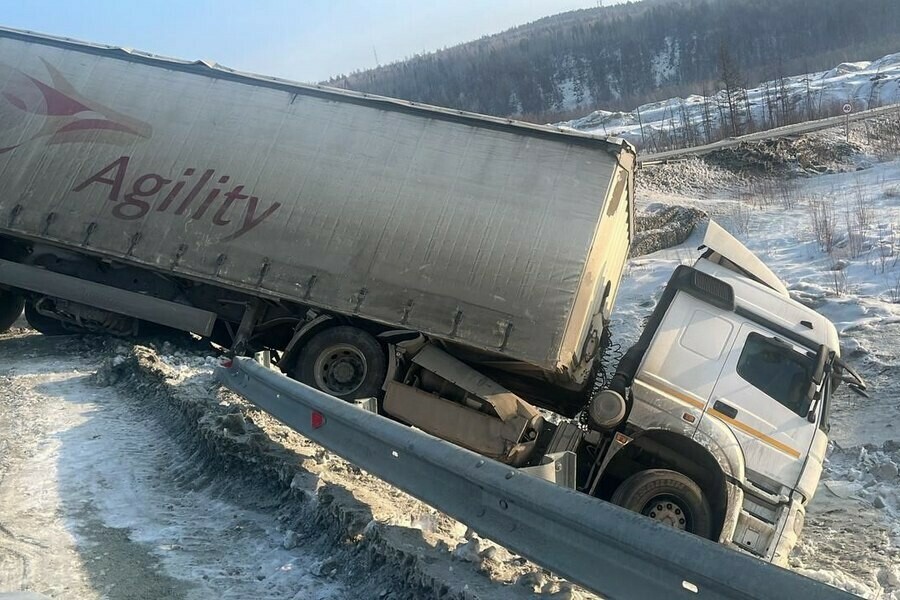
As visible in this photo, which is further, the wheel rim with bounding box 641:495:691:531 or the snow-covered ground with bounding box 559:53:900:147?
the snow-covered ground with bounding box 559:53:900:147

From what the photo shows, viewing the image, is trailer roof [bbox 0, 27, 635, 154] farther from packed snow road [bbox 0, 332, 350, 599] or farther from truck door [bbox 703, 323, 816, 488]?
packed snow road [bbox 0, 332, 350, 599]

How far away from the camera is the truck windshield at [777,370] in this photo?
7020 millimetres

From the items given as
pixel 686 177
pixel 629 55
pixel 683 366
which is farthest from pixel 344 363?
pixel 629 55

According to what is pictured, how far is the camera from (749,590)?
2764 mm

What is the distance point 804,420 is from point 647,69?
Result: 10883 cm

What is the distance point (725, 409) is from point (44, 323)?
9.11 m

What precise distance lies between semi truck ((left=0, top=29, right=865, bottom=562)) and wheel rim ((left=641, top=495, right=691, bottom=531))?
0.02 m

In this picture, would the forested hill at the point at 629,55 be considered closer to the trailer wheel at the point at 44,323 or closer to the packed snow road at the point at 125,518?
the trailer wheel at the point at 44,323

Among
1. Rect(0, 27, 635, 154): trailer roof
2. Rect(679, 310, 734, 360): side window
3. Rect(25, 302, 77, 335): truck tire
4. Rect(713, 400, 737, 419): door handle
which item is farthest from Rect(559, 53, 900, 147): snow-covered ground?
Rect(713, 400, 737, 419): door handle

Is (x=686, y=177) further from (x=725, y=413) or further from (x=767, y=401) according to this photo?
(x=725, y=413)

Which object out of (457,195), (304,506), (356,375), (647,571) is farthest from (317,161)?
A: (647,571)

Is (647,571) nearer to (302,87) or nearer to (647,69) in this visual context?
(302,87)

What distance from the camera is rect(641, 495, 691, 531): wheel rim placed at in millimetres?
6742

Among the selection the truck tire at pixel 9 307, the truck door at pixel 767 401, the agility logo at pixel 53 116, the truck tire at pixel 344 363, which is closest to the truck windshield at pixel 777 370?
the truck door at pixel 767 401
